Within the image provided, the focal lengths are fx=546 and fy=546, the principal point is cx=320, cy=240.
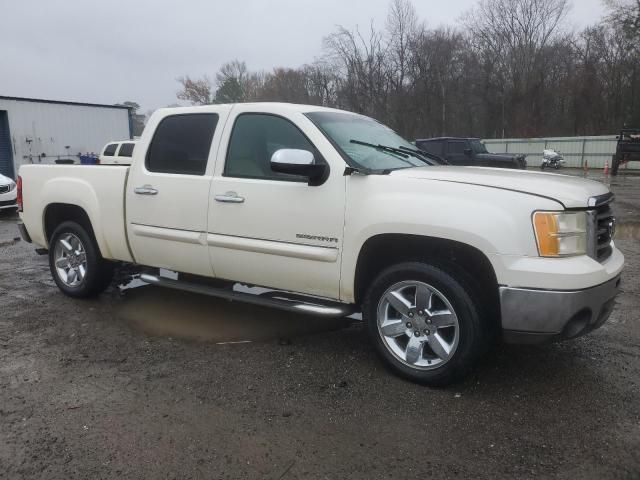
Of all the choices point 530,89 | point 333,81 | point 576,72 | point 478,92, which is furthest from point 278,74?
point 576,72

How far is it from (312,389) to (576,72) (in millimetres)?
51860

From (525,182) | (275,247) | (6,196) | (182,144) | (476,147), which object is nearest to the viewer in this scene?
(525,182)

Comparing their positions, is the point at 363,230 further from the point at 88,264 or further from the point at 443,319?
the point at 88,264

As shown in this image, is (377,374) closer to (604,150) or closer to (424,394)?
(424,394)

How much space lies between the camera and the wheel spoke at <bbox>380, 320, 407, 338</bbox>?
3629 millimetres

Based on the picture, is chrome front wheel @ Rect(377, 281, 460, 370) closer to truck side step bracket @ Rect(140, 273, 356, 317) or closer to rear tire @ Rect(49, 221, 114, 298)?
truck side step bracket @ Rect(140, 273, 356, 317)

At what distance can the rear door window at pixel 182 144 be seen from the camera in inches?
177

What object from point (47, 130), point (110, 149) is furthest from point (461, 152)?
point (47, 130)

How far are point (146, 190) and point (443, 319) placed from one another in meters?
2.74

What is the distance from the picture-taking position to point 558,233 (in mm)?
3102

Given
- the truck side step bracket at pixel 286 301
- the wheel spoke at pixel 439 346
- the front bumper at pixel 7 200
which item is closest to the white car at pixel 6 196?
the front bumper at pixel 7 200

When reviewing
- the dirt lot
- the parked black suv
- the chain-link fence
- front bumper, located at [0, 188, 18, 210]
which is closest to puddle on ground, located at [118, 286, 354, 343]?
the dirt lot

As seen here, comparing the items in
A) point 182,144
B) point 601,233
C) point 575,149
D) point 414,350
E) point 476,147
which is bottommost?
point 414,350

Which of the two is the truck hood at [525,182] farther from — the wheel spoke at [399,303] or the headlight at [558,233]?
the wheel spoke at [399,303]
